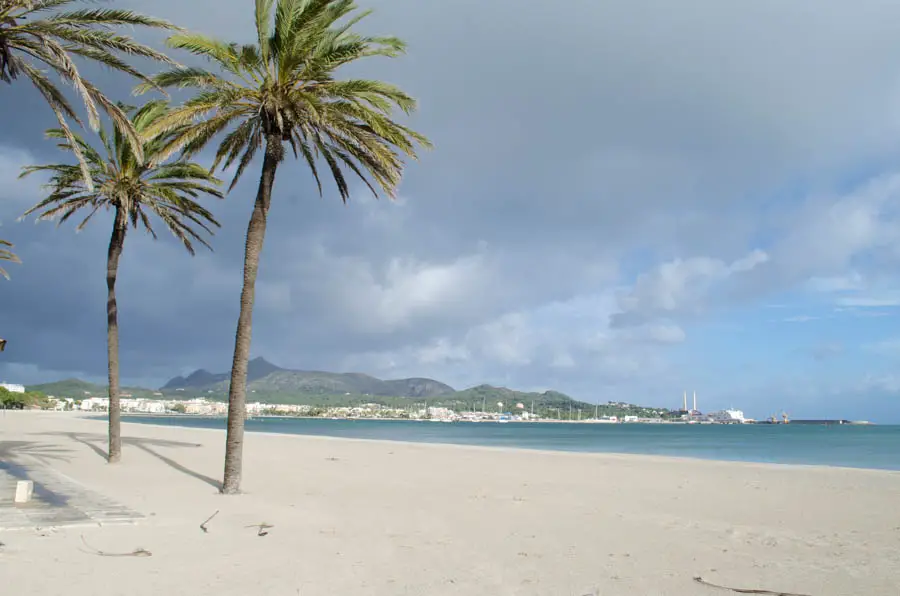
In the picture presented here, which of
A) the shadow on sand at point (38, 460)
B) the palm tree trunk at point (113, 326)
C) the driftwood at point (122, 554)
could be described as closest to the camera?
the driftwood at point (122, 554)

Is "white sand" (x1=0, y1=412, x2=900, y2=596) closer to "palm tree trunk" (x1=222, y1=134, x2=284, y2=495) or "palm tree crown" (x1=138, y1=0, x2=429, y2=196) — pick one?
"palm tree trunk" (x1=222, y1=134, x2=284, y2=495)

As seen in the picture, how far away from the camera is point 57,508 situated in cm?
964

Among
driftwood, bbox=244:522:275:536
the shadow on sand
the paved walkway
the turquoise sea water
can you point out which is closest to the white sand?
driftwood, bbox=244:522:275:536

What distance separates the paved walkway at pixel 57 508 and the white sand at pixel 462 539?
40 cm

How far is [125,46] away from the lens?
36.1 ft

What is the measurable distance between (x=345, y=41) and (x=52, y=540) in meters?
10.7

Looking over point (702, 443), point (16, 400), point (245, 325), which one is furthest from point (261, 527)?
point (16, 400)

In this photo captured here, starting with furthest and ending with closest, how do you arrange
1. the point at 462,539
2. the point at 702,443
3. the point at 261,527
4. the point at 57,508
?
the point at 702,443 → the point at 57,508 → the point at 261,527 → the point at 462,539

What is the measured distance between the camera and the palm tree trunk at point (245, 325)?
12742mm

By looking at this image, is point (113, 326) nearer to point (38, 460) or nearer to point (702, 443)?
point (38, 460)

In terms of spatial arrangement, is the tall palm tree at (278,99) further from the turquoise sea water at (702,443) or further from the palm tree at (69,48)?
the turquoise sea water at (702,443)

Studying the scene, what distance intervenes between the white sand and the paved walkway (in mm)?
396

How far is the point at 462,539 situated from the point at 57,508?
627 centimetres

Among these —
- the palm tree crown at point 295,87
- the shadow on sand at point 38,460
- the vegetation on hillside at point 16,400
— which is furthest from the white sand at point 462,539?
the vegetation on hillside at point 16,400
